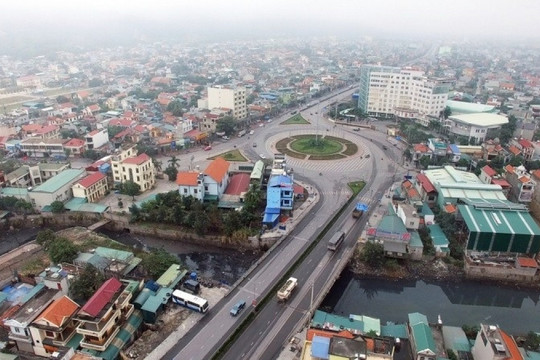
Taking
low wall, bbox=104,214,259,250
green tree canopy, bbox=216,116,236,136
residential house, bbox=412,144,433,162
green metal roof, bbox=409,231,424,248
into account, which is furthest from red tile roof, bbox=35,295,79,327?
residential house, bbox=412,144,433,162

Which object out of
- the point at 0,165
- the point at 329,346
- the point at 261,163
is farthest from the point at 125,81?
the point at 329,346

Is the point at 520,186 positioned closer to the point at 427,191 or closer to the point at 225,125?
the point at 427,191

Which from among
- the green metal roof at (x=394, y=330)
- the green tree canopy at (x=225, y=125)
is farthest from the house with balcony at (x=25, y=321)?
the green tree canopy at (x=225, y=125)

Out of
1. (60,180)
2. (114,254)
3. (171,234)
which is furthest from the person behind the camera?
(60,180)

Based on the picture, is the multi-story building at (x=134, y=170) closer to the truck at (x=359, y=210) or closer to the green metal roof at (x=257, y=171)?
the green metal roof at (x=257, y=171)

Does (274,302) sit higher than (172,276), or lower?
lower

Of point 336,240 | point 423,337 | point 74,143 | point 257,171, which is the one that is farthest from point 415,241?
point 74,143
